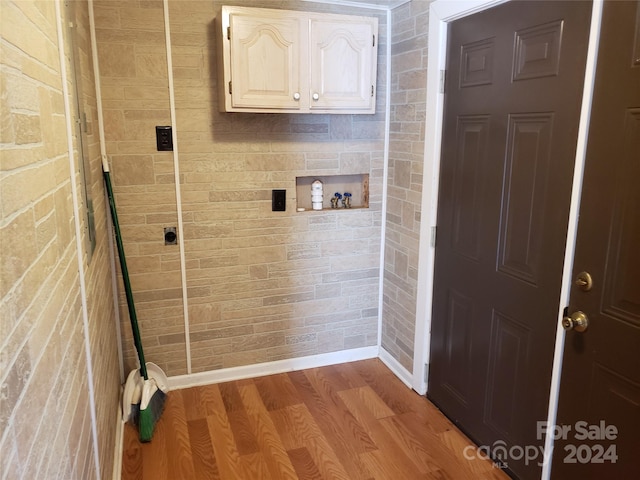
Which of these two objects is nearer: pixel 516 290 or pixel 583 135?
pixel 583 135

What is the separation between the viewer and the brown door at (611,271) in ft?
4.76

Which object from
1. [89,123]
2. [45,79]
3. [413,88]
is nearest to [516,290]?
[413,88]

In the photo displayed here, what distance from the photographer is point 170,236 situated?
262cm

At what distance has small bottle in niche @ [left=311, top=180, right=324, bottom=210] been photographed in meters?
2.87

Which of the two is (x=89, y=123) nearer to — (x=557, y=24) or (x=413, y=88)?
(x=413, y=88)

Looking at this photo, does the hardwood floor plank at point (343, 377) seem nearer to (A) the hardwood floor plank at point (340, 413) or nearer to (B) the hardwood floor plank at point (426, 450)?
(A) the hardwood floor plank at point (340, 413)

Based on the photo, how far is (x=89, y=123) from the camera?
2064 mm

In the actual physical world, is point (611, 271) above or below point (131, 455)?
above

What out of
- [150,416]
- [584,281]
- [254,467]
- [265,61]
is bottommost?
[254,467]

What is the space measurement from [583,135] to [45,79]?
1.62 metres

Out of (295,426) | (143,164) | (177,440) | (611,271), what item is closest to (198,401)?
(177,440)

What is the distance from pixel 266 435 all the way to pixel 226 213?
1.21 metres

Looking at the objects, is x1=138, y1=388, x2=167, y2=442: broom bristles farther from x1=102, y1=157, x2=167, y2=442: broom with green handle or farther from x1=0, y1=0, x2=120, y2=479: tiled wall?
x1=0, y1=0, x2=120, y2=479: tiled wall

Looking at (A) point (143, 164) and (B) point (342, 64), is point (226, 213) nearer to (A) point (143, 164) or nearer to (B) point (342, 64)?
(A) point (143, 164)
